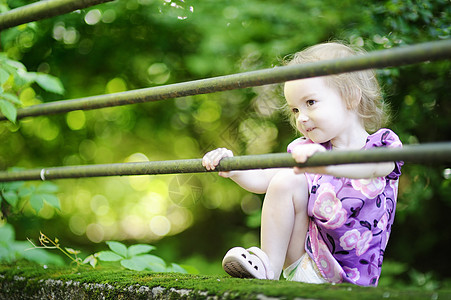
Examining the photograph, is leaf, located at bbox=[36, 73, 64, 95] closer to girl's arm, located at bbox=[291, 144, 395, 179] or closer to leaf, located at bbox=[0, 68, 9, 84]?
leaf, located at bbox=[0, 68, 9, 84]

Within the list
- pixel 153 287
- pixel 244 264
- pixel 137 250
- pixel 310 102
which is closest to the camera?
pixel 153 287

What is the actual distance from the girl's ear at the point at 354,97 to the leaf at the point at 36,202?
4.53 feet

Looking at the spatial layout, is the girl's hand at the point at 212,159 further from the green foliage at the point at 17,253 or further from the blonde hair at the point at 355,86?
the green foliage at the point at 17,253

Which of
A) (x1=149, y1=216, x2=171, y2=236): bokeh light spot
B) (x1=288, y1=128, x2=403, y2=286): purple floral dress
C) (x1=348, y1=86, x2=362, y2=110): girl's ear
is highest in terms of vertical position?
(x1=348, y1=86, x2=362, y2=110): girl's ear

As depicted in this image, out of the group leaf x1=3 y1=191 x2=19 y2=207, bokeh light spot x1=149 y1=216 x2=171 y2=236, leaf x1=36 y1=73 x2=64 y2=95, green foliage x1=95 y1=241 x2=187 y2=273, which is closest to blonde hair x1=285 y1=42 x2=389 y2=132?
green foliage x1=95 y1=241 x2=187 y2=273

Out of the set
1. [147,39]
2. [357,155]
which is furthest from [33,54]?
[357,155]

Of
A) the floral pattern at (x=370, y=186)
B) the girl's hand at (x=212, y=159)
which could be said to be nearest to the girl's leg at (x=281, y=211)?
the floral pattern at (x=370, y=186)

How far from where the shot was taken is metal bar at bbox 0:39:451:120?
0.94 meters

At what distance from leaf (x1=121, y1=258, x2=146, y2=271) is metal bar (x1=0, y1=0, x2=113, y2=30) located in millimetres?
899

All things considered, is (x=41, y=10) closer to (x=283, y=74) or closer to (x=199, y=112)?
(x=283, y=74)

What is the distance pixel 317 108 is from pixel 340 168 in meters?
0.40

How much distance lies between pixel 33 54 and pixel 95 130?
1475mm

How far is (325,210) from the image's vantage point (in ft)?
5.07

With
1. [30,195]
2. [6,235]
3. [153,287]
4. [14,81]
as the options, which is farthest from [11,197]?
[153,287]
